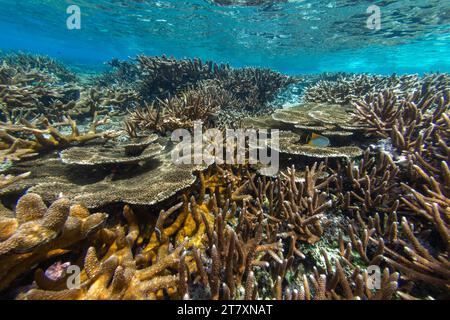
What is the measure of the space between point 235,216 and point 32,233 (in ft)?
6.65

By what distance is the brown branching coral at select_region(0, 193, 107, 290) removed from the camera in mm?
1515

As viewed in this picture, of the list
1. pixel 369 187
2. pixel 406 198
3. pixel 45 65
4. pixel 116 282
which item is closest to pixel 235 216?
pixel 116 282

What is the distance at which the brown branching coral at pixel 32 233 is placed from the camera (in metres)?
1.51

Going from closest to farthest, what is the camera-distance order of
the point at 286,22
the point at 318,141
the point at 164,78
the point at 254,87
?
the point at 318,141 → the point at 164,78 → the point at 254,87 → the point at 286,22

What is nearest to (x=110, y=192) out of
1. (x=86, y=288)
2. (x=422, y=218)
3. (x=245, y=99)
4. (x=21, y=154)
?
(x=86, y=288)

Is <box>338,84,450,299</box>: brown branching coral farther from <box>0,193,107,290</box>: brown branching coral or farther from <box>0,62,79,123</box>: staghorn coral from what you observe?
<box>0,62,79,123</box>: staghorn coral

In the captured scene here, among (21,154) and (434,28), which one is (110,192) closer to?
(21,154)

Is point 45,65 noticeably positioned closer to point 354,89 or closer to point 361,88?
point 354,89

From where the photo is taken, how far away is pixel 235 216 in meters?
2.88

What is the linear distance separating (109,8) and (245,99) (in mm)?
22497

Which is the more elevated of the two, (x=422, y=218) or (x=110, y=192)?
(x=110, y=192)

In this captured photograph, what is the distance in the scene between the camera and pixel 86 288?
168 centimetres

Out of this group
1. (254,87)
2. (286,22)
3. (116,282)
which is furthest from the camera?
(286,22)

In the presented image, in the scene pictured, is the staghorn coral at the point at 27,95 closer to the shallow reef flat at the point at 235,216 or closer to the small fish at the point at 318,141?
the shallow reef flat at the point at 235,216
